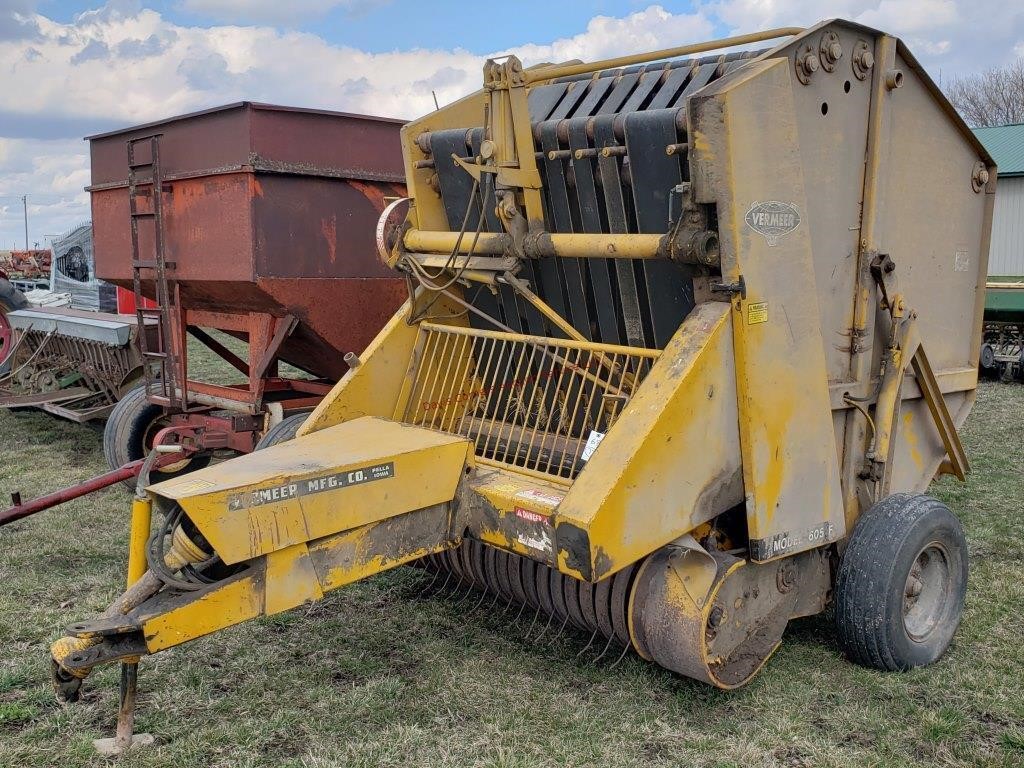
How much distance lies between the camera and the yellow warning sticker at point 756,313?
10.3 feet

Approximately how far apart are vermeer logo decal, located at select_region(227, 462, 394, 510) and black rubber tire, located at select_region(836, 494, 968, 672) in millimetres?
1763

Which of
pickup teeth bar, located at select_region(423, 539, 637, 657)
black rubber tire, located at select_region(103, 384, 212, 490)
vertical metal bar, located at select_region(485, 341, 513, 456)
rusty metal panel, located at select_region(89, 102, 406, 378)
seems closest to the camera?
pickup teeth bar, located at select_region(423, 539, 637, 657)

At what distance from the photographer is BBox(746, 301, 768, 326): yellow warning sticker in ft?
10.3

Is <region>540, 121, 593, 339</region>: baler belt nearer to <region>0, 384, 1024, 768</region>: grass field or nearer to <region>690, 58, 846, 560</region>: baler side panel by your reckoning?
<region>690, 58, 846, 560</region>: baler side panel

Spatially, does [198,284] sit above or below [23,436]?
above

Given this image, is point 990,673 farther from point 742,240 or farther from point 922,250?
point 742,240

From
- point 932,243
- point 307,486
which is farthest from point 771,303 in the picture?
point 307,486

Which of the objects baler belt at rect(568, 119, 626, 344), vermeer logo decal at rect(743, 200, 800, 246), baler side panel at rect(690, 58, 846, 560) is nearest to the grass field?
baler side panel at rect(690, 58, 846, 560)

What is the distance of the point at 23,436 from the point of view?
899cm

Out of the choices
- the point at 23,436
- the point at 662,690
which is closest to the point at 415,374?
the point at 662,690

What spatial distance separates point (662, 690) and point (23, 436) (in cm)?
749

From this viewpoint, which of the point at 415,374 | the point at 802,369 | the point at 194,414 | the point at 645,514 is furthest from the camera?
the point at 194,414

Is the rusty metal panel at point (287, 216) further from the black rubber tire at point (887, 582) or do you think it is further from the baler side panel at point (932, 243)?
the black rubber tire at point (887, 582)

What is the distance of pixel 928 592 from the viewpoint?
3893 millimetres
